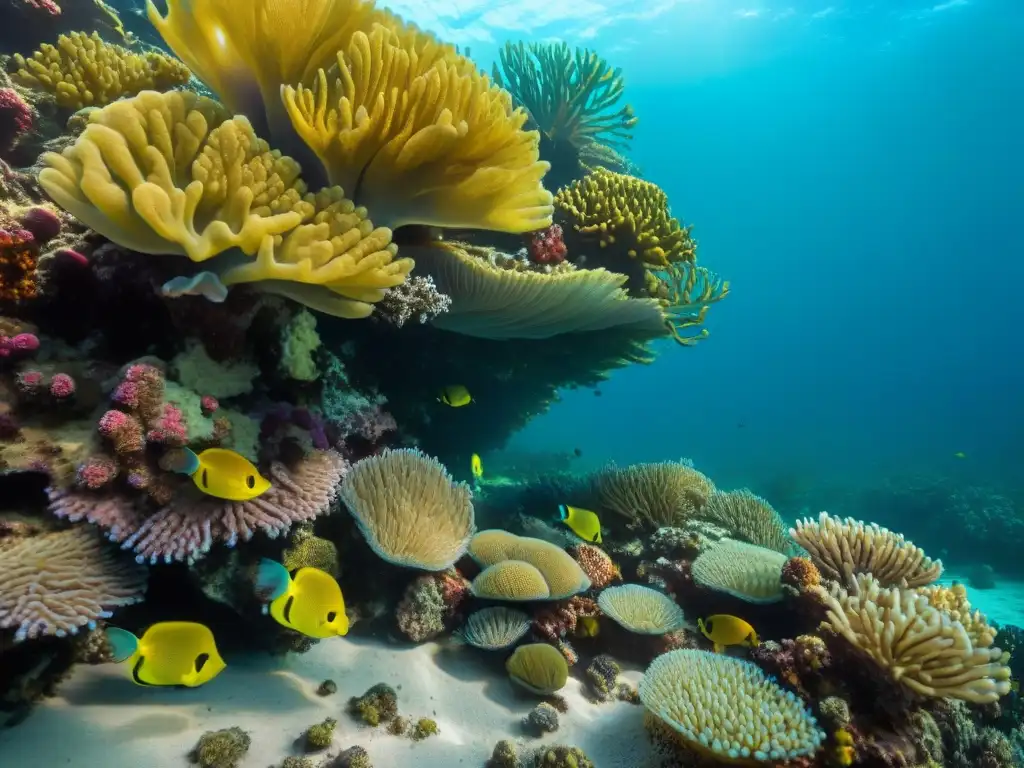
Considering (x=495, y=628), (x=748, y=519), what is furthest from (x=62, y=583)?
(x=748, y=519)

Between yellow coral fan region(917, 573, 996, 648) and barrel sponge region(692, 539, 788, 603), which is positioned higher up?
yellow coral fan region(917, 573, 996, 648)

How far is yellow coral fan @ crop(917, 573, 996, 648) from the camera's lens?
3.40 meters

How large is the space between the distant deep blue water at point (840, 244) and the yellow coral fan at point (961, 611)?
25.6 meters

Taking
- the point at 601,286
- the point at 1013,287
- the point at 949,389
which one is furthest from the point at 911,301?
the point at 601,286

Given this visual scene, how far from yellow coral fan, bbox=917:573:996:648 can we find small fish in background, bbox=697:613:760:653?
124 centimetres

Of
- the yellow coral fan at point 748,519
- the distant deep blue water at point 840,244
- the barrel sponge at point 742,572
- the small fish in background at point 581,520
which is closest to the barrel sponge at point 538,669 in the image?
the small fish in background at point 581,520

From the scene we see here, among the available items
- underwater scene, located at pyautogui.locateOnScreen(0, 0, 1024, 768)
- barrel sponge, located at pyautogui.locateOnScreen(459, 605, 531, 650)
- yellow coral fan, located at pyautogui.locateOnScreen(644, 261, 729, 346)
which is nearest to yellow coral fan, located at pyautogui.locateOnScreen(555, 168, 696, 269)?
underwater scene, located at pyautogui.locateOnScreen(0, 0, 1024, 768)

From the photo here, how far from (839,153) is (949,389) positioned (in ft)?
146

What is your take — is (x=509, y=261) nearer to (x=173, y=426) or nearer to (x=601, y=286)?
(x=601, y=286)

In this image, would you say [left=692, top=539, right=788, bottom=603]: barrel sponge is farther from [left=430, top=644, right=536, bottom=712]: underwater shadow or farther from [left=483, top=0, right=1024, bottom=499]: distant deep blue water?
[left=483, top=0, right=1024, bottom=499]: distant deep blue water

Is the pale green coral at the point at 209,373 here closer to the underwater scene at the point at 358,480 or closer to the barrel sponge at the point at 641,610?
the underwater scene at the point at 358,480

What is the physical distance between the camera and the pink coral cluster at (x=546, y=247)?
16.0 ft

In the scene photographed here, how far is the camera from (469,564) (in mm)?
4379

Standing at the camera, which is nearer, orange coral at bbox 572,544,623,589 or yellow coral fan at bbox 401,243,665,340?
yellow coral fan at bbox 401,243,665,340
